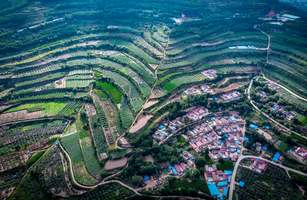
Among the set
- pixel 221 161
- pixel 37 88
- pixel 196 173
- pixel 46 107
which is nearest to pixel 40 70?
pixel 37 88

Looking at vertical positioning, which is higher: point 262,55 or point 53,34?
point 53,34

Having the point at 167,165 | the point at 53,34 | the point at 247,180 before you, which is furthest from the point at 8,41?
the point at 247,180

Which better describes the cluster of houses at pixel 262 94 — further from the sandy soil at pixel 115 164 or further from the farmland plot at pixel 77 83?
Result: the farmland plot at pixel 77 83

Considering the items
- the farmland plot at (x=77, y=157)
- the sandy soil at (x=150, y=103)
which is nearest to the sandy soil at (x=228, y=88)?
the sandy soil at (x=150, y=103)

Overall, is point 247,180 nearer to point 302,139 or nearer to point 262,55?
point 302,139

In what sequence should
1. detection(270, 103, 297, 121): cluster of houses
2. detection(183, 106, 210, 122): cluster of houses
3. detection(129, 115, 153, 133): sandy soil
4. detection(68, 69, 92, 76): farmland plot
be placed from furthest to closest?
detection(68, 69, 92, 76): farmland plot < detection(270, 103, 297, 121): cluster of houses < detection(183, 106, 210, 122): cluster of houses < detection(129, 115, 153, 133): sandy soil

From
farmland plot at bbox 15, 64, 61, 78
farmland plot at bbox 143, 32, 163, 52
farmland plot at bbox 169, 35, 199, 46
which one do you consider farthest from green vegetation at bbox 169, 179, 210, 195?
farmland plot at bbox 15, 64, 61, 78

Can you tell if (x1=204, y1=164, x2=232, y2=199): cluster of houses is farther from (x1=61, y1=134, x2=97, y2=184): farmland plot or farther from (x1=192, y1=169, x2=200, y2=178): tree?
(x1=61, y1=134, x2=97, y2=184): farmland plot
